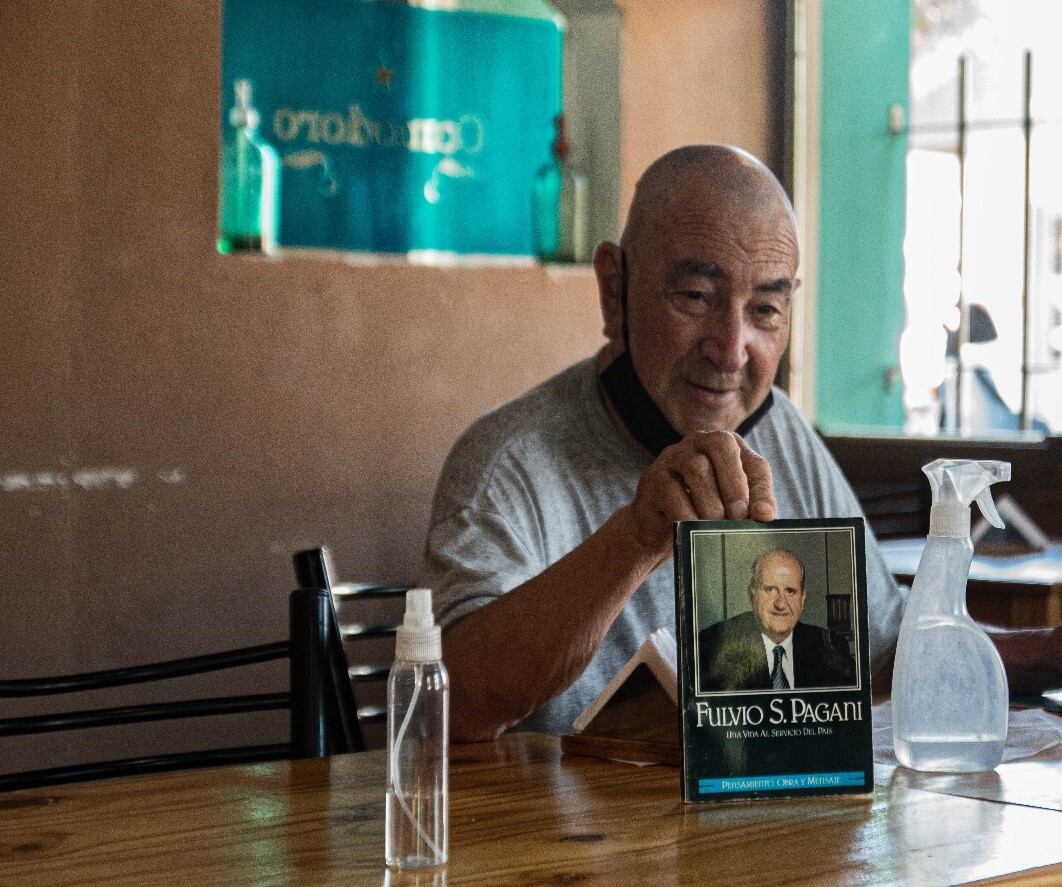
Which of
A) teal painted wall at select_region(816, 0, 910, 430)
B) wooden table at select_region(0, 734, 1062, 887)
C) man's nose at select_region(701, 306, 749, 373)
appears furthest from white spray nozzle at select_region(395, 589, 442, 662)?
teal painted wall at select_region(816, 0, 910, 430)

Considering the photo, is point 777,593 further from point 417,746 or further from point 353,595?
point 353,595

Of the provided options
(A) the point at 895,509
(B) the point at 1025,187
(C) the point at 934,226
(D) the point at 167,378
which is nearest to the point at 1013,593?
(A) the point at 895,509

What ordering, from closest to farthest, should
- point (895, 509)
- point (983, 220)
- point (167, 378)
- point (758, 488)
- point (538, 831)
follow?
point (538, 831)
point (758, 488)
point (167, 378)
point (895, 509)
point (983, 220)

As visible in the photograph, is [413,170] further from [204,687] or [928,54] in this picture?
[928,54]

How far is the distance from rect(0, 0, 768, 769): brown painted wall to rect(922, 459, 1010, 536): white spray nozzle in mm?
1611

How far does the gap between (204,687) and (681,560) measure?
1.67 meters

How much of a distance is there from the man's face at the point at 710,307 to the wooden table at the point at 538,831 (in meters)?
0.61

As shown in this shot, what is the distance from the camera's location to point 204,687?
2670 millimetres

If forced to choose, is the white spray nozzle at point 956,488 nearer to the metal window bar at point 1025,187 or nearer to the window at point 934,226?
the window at point 934,226

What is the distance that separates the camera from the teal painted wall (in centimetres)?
414

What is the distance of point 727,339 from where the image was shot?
1.80 metres

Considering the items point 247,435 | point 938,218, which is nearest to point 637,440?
point 247,435

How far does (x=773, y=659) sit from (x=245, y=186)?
1.76m

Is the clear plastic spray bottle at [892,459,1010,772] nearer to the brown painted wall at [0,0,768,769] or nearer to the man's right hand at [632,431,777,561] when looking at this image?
the man's right hand at [632,431,777,561]
